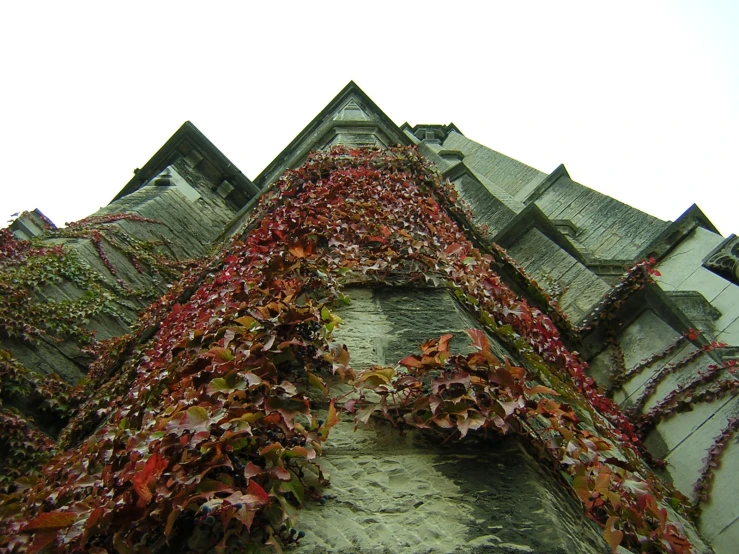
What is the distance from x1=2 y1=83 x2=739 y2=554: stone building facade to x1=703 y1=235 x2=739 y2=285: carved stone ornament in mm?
18

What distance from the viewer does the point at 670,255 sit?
725cm

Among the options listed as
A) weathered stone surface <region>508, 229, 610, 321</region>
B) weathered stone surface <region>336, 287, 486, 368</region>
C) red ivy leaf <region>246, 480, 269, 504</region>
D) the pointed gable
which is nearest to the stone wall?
red ivy leaf <region>246, 480, 269, 504</region>

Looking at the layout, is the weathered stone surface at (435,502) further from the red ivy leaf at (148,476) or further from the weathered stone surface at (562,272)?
the weathered stone surface at (562,272)

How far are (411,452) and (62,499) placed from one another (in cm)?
150

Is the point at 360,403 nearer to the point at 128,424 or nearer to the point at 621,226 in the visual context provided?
the point at 128,424

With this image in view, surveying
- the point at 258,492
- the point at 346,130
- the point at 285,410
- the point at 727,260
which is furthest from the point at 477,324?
the point at 346,130

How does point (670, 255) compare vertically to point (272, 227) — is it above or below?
above

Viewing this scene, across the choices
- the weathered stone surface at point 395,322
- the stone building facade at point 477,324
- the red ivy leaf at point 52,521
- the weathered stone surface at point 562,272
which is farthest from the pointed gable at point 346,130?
the red ivy leaf at point 52,521

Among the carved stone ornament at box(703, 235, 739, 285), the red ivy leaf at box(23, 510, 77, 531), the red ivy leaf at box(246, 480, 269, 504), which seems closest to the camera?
the red ivy leaf at box(246, 480, 269, 504)

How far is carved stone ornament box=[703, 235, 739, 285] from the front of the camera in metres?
6.13

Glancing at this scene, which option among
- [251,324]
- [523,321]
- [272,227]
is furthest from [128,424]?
[523,321]

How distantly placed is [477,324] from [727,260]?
13.7 ft

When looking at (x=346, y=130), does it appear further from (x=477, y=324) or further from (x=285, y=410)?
(x=285, y=410)

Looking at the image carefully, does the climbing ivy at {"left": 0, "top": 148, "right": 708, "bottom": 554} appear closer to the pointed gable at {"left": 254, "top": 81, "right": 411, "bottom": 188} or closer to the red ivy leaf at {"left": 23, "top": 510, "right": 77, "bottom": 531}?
the red ivy leaf at {"left": 23, "top": 510, "right": 77, "bottom": 531}
